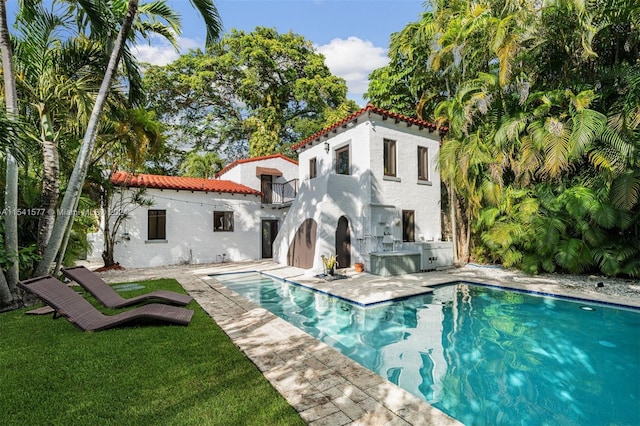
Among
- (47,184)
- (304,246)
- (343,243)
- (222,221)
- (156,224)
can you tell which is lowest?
(304,246)

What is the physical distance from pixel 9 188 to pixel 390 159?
46.2 feet

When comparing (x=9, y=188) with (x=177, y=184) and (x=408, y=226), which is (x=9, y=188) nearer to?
(x=177, y=184)

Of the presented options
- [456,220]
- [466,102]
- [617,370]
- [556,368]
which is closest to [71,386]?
[556,368]

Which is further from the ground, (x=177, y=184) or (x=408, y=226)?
(x=177, y=184)

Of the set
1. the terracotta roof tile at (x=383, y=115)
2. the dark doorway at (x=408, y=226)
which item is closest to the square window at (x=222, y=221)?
the terracotta roof tile at (x=383, y=115)

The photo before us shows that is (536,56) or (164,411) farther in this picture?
(536,56)

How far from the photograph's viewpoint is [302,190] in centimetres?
1616

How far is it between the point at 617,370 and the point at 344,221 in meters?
11.0

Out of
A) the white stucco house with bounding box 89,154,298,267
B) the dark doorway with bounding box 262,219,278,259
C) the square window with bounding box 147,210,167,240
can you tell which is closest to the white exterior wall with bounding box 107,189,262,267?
the white stucco house with bounding box 89,154,298,267

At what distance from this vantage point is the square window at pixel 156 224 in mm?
16531

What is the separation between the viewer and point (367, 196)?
1458 cm

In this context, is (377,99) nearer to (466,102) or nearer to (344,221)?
(466,102)

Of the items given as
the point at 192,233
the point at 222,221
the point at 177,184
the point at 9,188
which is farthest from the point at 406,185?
the point at 9,188

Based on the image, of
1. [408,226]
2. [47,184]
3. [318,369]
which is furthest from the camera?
[408,226]
